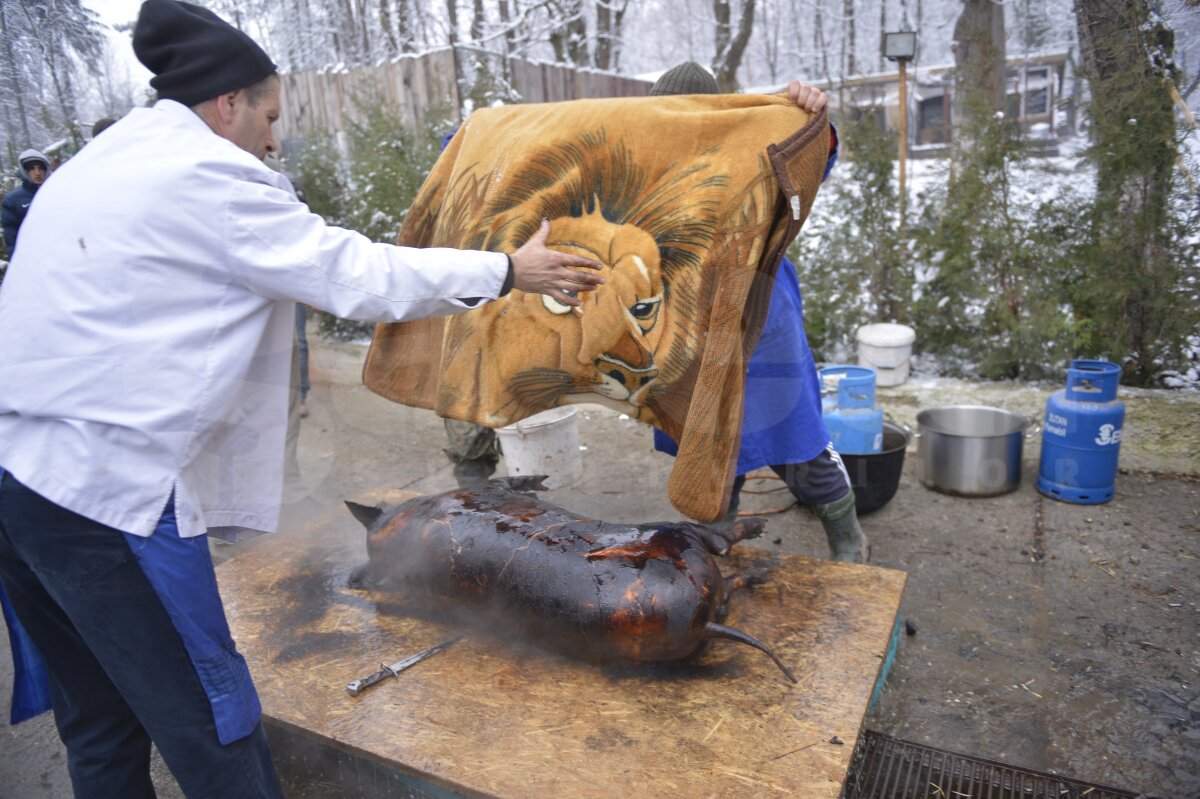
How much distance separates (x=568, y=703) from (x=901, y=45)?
18.2 feet

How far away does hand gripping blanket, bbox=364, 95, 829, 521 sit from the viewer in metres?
2.45

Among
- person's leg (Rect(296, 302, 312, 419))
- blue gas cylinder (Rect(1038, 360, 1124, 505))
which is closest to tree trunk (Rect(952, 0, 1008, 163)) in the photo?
blue gas cylinder (Rect(1038, 360, 1124, 505))

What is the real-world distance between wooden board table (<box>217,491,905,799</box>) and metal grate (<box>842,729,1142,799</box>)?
32 cm

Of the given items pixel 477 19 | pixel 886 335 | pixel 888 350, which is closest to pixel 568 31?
pixel 477 19

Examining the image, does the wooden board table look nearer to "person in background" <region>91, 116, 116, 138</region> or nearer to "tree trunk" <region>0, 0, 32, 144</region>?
"person in background" <region>91, 116, 116, 138</region>

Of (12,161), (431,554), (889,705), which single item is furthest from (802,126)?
(12,161)

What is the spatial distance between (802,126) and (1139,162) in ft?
11.1

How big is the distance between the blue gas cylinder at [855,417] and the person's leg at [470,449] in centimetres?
187

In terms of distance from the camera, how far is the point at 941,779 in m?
2.38

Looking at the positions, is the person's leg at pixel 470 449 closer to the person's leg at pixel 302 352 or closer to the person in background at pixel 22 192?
the person's leg at pixel 302 352

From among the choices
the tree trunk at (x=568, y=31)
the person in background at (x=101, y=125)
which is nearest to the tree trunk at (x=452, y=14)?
the tree trunk at (x=568, y=31)

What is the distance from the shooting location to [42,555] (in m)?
1.69

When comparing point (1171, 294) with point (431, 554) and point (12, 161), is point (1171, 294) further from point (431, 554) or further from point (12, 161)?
point (12, 161)

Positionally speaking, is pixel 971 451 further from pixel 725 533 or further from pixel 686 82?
pixel 686 82
